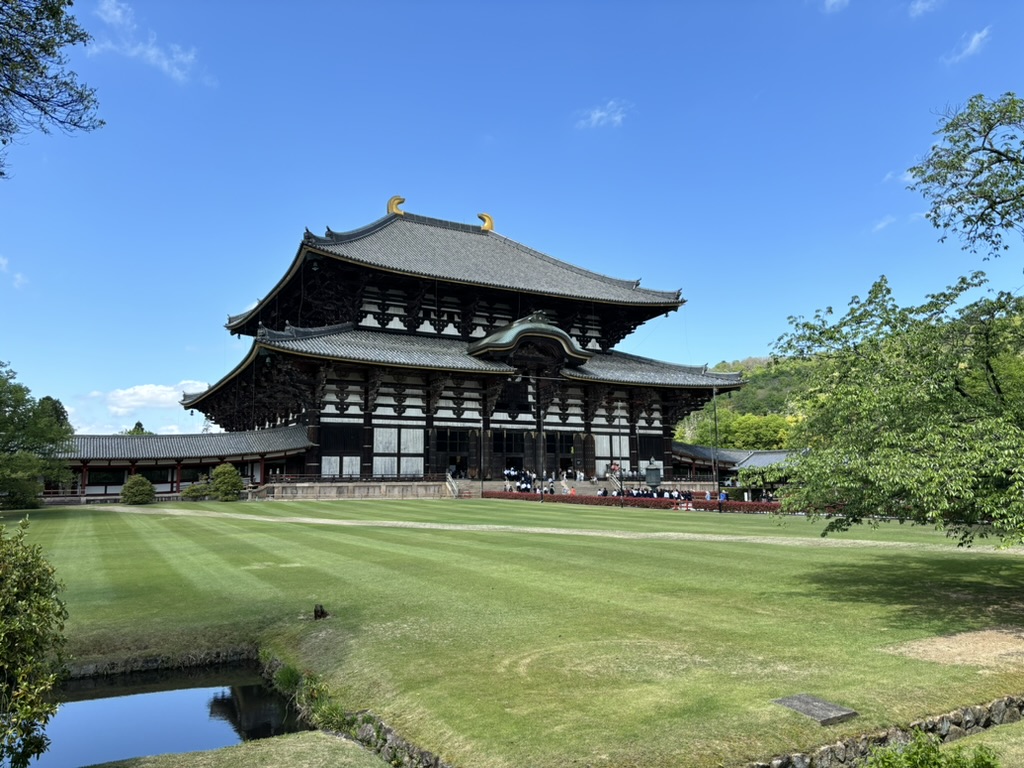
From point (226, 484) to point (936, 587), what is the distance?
36.5 meters

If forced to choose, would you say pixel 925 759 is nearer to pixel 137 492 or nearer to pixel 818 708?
pixel 818 708

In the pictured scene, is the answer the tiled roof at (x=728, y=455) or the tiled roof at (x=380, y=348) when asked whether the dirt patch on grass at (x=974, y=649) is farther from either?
the tiled roof at (x=728, y=455)

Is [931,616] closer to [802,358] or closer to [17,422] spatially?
[802,358]

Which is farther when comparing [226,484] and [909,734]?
[226,484]

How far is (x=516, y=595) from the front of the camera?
11.6 m

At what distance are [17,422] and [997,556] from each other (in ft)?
130

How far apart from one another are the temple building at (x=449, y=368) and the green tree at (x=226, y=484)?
367 centimetres

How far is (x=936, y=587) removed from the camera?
12.8 metres

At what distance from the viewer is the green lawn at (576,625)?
6301 mm

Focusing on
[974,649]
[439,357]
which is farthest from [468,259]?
[974,649]

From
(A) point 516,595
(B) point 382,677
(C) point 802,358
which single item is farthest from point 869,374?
(B) point 382,677

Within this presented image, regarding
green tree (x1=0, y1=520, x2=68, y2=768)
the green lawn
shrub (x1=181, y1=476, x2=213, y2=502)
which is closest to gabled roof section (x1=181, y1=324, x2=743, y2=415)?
shrub (x1=181, y1=476, x2=213, y2=502)

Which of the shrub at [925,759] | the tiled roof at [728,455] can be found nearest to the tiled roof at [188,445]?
the tiled roof at [728,455]

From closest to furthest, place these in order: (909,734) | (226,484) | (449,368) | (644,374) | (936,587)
A: (909,734) < (936,587) < (226,484) < (449,368) < (644,374)
